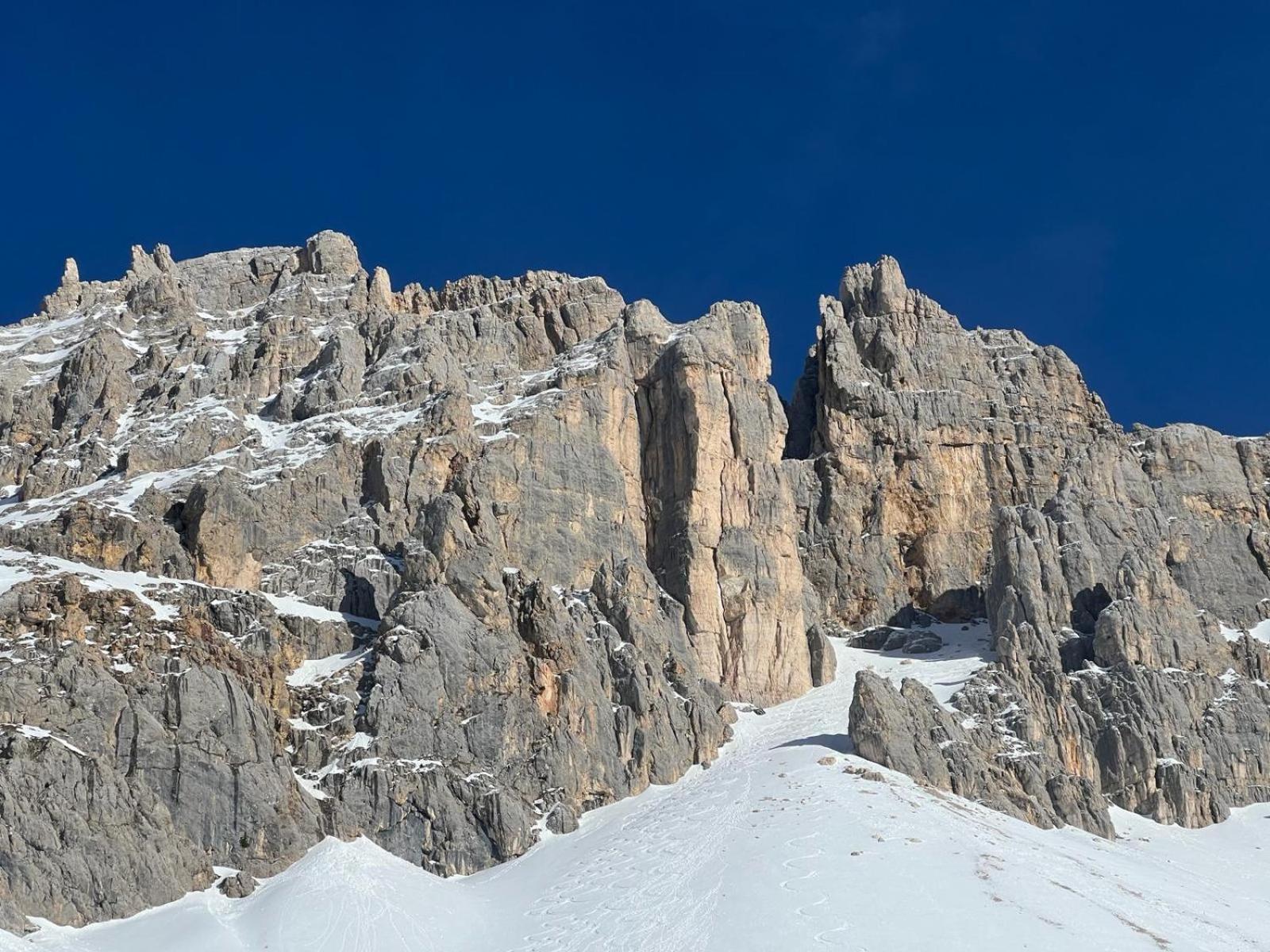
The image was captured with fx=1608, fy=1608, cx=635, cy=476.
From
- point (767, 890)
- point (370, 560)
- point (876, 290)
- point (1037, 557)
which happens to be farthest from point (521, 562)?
point (876, 290)

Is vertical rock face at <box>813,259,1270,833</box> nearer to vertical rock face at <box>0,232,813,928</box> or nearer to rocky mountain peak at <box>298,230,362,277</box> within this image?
vertical rock face at <box>0,232,813,928</box>

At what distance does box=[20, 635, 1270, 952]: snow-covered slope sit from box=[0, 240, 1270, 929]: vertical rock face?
3148 millimetres

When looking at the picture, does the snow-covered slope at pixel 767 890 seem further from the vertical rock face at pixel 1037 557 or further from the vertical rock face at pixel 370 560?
the vertical rock face at pixel 1037 557

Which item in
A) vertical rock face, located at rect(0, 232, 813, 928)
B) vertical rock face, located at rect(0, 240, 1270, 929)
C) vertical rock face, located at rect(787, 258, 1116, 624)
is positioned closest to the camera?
vertical rock face, located at rect(0, 232, 813, 928)

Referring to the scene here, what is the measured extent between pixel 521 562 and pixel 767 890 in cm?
3854

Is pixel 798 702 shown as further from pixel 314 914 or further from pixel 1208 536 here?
pixel 314 914

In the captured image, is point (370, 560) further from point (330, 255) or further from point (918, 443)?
point (918, 443)

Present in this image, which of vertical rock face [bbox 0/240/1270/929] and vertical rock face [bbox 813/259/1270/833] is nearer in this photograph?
vertical rock face [bbox 0/240/1270/929]

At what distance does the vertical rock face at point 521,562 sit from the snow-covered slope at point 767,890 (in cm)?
315

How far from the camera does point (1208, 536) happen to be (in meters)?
128

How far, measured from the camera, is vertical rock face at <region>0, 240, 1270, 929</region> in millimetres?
82312

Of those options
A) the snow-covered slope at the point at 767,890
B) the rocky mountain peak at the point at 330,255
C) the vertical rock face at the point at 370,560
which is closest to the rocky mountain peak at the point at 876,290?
the vertical rock face at the point at 370,560

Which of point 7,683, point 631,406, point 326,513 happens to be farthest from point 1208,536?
point 7,683

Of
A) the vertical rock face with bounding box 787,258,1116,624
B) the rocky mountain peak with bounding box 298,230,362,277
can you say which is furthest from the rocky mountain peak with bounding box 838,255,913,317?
the rocky mountain peak with bounding box 298,230,362,277
